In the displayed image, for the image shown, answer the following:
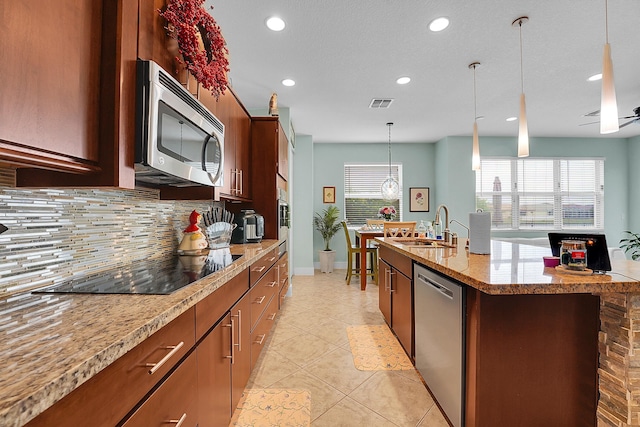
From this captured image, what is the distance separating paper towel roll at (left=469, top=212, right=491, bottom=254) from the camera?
1.90 metres

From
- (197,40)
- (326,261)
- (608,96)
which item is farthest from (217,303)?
(326,261)

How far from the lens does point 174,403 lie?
37.4 inches

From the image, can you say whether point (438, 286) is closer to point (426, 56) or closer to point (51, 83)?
point (51, 83)

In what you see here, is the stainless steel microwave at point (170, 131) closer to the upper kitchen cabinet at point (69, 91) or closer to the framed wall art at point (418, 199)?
the upper kitchen cabinet at point (69, 91)

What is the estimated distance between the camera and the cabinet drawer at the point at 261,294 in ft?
6.51

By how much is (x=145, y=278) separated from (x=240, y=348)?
67cm

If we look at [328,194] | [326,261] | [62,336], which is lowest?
[326,261]

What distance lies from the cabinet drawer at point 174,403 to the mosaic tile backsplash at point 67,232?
0.63 meters

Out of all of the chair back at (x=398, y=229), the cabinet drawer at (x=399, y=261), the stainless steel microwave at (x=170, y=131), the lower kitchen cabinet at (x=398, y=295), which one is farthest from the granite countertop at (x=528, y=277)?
the chair back at (x=398, y=229)

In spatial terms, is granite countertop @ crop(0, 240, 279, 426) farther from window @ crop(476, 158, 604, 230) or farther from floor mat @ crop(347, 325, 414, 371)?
window @ crop(476, 158, 604, 230)

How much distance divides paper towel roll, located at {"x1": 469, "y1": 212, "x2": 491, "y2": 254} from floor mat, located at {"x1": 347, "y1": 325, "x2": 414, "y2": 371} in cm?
104

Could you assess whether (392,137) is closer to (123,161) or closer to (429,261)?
(429,261)

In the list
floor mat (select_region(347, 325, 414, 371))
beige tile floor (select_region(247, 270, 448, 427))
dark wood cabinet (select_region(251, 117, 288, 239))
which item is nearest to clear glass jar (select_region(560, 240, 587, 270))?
beige tile floor (select_region(247, 270, 448, 427))

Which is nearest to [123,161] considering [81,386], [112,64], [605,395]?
[112,64]
